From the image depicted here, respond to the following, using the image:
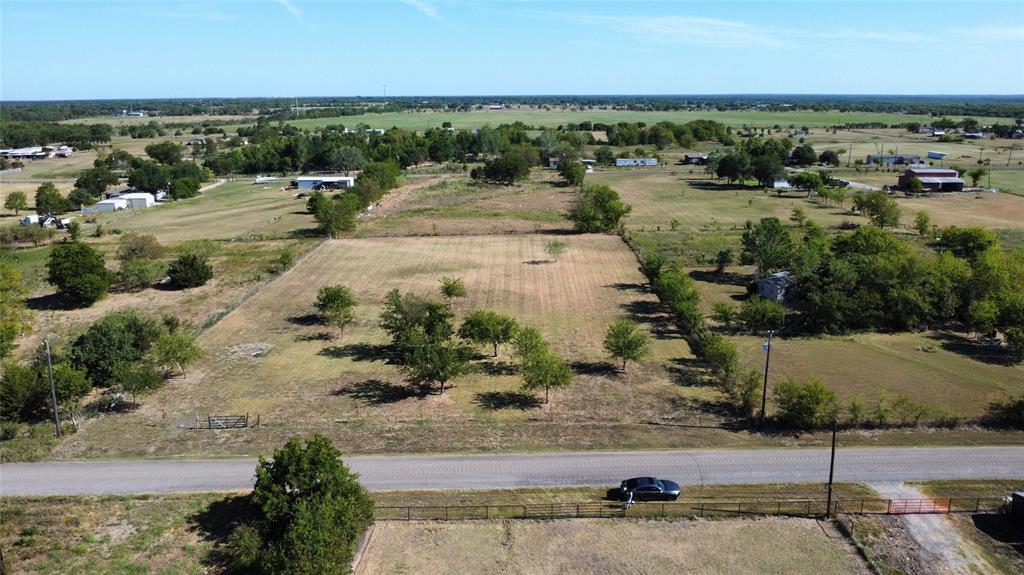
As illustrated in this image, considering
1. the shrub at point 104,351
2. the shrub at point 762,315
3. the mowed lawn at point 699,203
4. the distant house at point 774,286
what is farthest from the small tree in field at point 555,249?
the shrub at point 104,351

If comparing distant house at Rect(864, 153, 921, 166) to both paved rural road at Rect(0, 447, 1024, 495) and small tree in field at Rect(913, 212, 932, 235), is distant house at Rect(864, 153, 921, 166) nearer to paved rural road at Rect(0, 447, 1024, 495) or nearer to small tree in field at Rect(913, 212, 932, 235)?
small tree in field at Rect(913, 212, 932, 235)

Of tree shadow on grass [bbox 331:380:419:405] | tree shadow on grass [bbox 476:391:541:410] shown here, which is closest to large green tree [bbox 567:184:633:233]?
tree shadow on grass [bbox 476:391:541:410]

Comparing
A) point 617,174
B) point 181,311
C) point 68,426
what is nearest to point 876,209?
point 617,174

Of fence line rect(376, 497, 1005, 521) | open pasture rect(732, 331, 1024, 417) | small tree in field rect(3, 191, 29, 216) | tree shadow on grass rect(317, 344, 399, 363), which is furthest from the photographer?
small tree in field rect(3, 191, 29, 216)

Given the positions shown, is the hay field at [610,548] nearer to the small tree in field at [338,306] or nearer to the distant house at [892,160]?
the small tree in field at [338,306]

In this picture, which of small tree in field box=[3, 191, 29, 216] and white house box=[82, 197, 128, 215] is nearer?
small tree in field box=[3, 191, 29, 216]

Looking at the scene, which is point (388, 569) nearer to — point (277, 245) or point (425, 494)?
point (425, 494)
